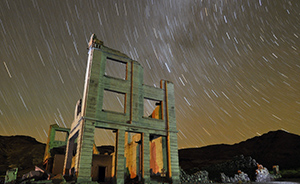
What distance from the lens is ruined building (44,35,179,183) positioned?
19.6 meters

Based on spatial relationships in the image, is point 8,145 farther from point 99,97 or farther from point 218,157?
point 218,157

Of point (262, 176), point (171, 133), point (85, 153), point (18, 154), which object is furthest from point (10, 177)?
point (18, 154)

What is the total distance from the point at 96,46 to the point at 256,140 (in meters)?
98.1

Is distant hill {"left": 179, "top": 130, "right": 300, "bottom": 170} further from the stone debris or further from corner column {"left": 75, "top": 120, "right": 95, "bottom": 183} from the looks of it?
the stone debris

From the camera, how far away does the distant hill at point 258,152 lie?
7344 cm

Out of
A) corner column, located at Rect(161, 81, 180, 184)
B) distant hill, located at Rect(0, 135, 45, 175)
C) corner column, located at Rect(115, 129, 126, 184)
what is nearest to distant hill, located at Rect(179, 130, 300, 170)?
distant hill, located at Rect(0, 135, 45, 175)

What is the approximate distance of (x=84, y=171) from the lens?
1802 centimetres

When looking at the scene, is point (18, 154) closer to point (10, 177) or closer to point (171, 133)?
point (10, 177)

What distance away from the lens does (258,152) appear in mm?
89125

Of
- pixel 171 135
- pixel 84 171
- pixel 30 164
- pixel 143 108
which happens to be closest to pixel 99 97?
pixel 143 108

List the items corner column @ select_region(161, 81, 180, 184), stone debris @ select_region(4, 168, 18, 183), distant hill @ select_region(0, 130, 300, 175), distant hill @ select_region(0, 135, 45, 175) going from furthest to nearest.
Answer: distant hill @ select_region(0, 130, 300, 175), distant hill @ select_region(0, 135, 45, 175), corner column @ select_region(161, 81, 180, 184), stone debris @ select_region(4, 168, 18, 183)

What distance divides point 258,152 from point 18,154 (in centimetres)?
9380

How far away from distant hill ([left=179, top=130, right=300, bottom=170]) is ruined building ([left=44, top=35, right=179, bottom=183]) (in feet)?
199

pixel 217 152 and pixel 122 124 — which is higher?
pixel 122 124
